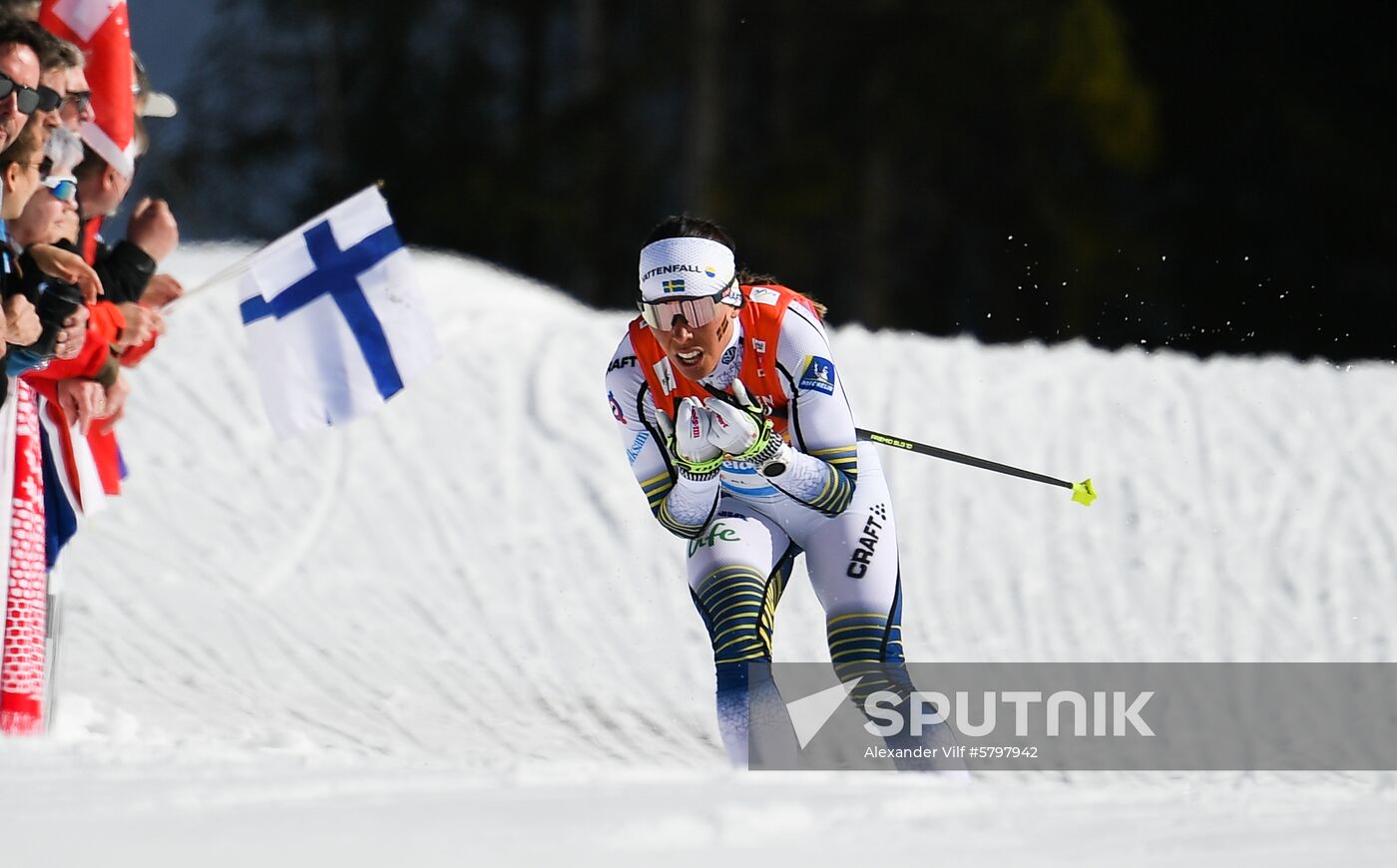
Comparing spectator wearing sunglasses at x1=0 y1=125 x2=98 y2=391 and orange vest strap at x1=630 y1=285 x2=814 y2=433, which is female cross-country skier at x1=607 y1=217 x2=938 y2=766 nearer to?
orange vest strap at x1=630 y1=285 x2=814 y2=433

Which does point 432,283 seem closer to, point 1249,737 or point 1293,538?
point 1293,538

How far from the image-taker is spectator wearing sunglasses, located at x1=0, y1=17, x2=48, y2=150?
4.60 m

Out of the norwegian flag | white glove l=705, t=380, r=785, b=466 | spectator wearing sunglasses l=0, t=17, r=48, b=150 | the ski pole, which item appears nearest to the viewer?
white glove l=705, t=380, r=785, b=466

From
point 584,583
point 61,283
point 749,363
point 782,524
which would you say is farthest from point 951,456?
point 584,583

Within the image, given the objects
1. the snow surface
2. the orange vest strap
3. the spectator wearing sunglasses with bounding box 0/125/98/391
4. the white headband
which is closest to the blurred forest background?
the snow surface

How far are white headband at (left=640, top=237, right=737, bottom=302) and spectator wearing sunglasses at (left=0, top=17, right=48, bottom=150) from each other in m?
1.75

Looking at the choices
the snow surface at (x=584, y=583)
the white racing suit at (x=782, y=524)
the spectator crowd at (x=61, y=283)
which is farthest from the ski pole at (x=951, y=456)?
the spectator crowd at (x=61, y=283)

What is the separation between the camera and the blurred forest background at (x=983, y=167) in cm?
1841

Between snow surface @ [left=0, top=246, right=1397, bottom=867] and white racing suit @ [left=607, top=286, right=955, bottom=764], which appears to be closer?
snow surface @ [left=0, top=246, right=1397, bottom=867]

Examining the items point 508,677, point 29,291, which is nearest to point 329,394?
point 29,291

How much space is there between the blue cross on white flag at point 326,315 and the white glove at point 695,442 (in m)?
1.64

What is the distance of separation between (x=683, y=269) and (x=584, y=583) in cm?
440
